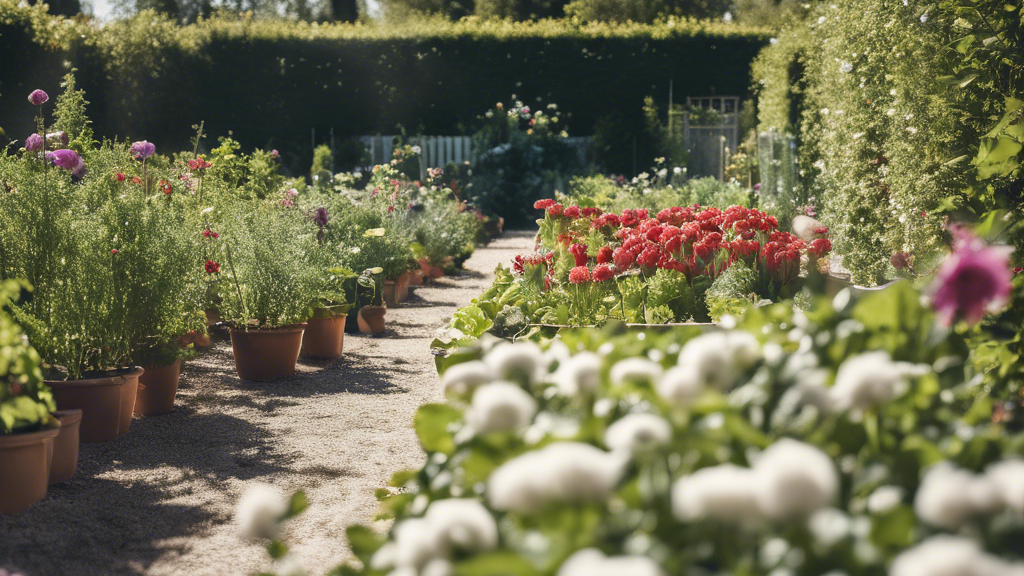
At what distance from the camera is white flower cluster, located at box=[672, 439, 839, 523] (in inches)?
30.9

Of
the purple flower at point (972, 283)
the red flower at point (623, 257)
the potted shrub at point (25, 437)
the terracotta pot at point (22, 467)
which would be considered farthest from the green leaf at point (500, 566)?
the red flower at point (623, 257)

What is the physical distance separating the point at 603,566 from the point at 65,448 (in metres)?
2.98

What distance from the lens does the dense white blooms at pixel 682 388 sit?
0.97 m

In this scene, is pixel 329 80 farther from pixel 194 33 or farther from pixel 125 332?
pixel 125 332

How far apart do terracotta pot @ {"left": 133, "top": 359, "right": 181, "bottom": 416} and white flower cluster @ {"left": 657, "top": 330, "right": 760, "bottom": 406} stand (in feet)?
11.7

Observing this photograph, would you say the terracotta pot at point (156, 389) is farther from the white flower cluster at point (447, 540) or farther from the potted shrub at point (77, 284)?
the white flower cluster at point (447, 540)

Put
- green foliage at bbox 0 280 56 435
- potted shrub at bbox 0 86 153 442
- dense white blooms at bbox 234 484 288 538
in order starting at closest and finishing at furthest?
dense white blooms at bbox 234 484 288 538, green foliage at bbox 0 280 56 435, potted shrub at bbox 0 86 153 442

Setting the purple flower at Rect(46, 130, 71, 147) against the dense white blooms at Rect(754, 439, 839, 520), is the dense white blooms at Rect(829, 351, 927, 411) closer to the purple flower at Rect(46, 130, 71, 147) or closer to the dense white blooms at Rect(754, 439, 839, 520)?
the dense white blooms at Rect(754, 439, 839, 520)

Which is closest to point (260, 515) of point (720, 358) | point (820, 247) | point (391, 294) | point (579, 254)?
point (720, 358)

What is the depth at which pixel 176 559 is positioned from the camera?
8.45 feet

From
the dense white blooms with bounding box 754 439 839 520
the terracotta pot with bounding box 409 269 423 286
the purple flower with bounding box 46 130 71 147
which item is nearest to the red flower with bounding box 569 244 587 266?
the purple flower with bounding box 46 130 71 147

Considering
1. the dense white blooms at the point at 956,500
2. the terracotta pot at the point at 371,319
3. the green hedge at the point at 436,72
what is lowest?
the terracotta pot at the point at 371,319

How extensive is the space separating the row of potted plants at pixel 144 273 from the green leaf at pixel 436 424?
1.67 m

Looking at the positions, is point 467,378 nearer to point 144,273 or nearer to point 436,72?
point 144,273
